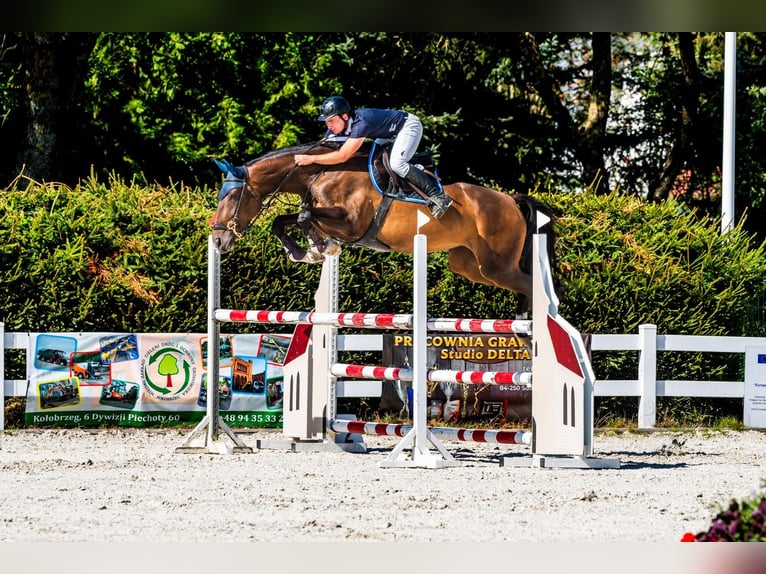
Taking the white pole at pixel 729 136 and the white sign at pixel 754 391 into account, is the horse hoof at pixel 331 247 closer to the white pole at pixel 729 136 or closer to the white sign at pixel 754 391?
the white sign at pixel 754 391

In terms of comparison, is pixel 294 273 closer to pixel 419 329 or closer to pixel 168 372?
pixel 168 372

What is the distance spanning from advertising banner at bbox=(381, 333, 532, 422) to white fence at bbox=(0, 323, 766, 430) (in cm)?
20

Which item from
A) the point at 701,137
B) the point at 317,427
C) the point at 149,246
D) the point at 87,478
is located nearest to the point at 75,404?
the point at 149,246

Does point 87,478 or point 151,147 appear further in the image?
point 151,147

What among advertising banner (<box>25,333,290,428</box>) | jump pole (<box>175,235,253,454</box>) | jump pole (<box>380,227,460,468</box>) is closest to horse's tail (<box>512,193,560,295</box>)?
jump pole (<box>380,227,460,468</box>)

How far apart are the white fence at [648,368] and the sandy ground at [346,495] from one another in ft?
5.15

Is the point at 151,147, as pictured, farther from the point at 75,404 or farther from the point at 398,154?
the point at 398,154

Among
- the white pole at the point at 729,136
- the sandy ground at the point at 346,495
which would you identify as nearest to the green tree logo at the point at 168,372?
the sandy ground at the point at 346,495

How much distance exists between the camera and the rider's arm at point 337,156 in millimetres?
8062

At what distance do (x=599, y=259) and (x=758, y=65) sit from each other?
11251 millimetres

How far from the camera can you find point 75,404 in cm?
1075

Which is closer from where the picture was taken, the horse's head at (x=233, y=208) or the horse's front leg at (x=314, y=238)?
the horse's front leg at (x=314, y=238)

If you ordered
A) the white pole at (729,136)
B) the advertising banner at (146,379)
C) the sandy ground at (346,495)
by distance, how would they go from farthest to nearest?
1. the white pole at (729,136)
2. the advertising banner at (146,379)
3. the sandy ground at (346,495)

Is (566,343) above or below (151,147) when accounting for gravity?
below
